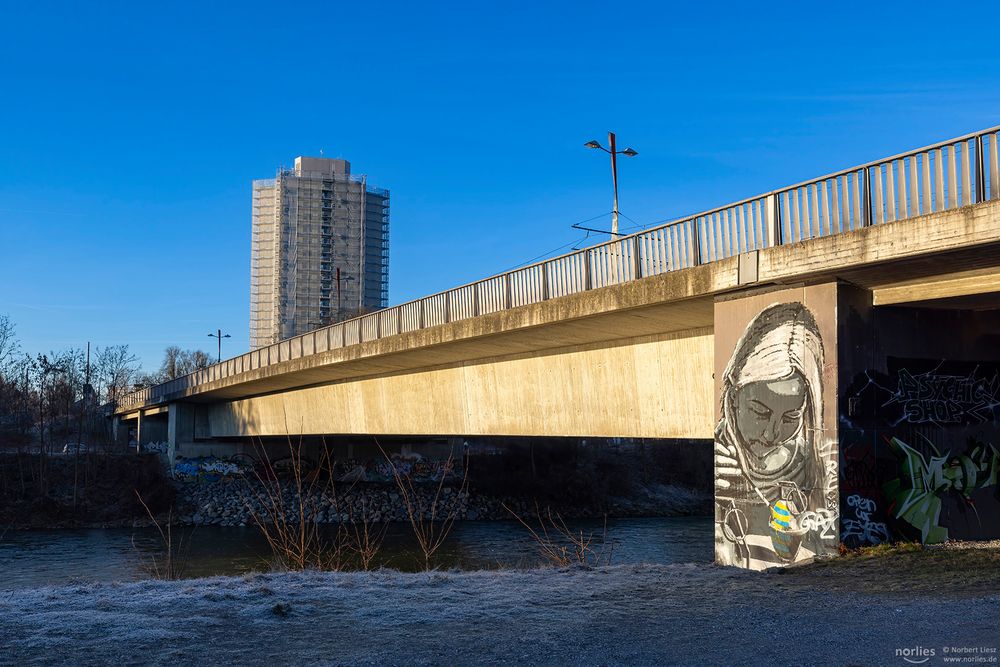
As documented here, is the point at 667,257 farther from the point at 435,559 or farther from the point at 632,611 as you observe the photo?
the point at 435,559

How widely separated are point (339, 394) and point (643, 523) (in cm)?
1982

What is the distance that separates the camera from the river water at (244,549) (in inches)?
1072

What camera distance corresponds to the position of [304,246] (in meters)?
141

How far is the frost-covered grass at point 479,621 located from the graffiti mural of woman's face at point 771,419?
3.00m

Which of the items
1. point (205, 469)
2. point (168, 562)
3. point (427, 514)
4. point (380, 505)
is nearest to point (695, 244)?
point (168, 562)

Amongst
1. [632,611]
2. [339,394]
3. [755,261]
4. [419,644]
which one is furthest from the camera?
[339,394]

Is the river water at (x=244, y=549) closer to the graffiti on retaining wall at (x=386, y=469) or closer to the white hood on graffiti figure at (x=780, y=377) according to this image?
the graffiti on retaining wall at (x=386, y=469)

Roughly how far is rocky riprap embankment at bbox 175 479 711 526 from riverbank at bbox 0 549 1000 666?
33264 millimetres

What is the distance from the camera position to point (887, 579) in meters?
10.1

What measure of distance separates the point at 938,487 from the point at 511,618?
8278 millimetres

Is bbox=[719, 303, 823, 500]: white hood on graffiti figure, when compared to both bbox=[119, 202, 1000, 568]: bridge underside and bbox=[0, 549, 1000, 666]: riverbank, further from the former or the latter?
bbox=[0, 549, 1000, 666]: riverbank

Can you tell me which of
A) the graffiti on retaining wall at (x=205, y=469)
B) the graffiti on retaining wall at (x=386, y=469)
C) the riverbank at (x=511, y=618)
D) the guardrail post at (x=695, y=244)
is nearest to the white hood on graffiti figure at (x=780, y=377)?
the guardrail post at (x=695, y=244)

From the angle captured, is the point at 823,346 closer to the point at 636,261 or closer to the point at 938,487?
the point at 938,487

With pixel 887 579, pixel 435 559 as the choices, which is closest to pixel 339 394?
pixel 435 559
